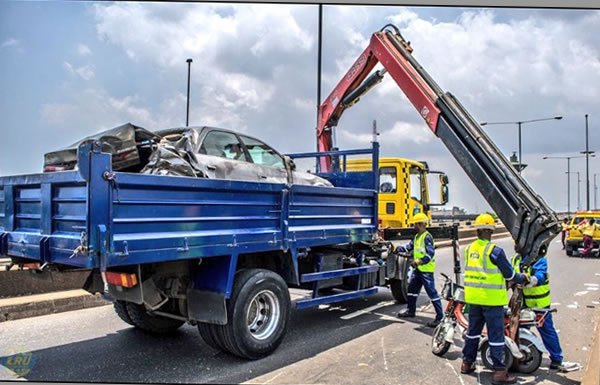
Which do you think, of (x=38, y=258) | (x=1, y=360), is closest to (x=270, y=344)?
(x=38, y=258)

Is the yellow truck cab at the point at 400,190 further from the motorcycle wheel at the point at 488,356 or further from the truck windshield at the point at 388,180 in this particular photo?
the motorcycle wheel at the point at 488,356

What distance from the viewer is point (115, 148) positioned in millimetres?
4871

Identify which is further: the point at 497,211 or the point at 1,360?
the point at 497,211

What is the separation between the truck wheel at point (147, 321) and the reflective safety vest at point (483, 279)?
3619mm

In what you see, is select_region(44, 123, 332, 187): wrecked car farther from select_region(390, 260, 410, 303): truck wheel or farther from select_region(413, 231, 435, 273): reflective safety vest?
select_region(390, 260, 410, 303): truck wheel

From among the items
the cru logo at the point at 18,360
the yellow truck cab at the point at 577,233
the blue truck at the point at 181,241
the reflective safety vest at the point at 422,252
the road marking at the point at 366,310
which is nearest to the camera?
the blue truck at the point at 181,241

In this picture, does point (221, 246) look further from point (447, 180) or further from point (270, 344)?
point (447, 180)

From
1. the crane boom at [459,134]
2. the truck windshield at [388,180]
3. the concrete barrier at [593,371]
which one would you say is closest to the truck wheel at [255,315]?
the crane boom at [459,134]

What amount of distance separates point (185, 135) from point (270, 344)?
2.51 m

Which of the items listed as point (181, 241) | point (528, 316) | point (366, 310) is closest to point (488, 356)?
point (528, 316)

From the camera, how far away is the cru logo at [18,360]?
16.5 ft

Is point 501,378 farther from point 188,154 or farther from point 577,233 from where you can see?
point 577,233

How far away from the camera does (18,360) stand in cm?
530

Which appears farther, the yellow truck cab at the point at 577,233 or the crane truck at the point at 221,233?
the yellow truck cab at the point at 577,233
